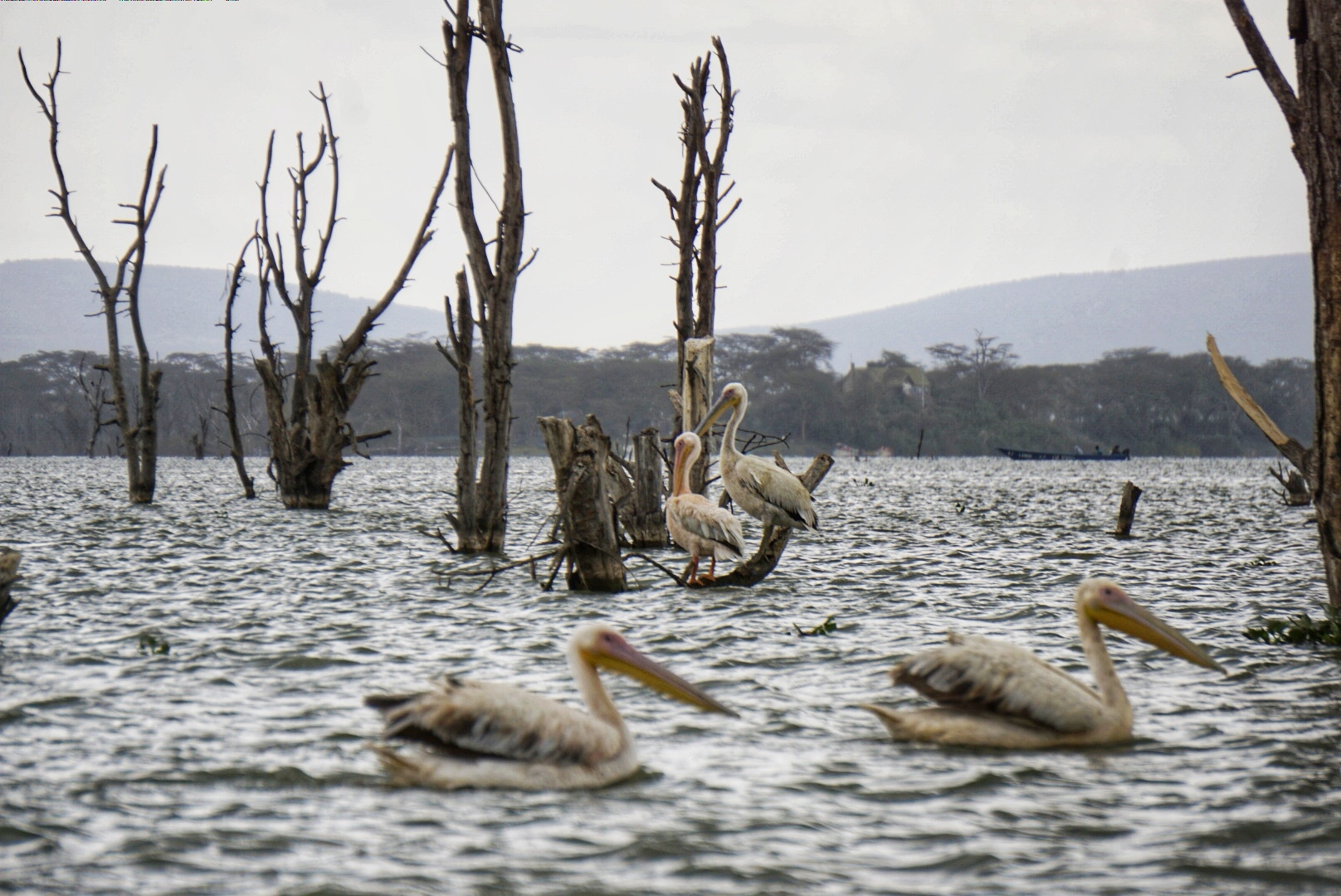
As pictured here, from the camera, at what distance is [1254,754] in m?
5.91

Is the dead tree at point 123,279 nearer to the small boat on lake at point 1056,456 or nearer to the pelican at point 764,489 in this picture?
the pelican at point 764,489

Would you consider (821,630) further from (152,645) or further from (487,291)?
(487,291)

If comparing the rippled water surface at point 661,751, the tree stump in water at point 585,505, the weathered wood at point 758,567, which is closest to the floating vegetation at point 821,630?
the rippled water surface at point 661,751

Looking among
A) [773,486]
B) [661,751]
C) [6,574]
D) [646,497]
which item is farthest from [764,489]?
[661,751]

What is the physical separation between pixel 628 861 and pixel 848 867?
2.50 feet

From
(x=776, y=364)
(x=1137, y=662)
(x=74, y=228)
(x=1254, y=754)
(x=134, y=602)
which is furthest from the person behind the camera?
(x=776, y=364)

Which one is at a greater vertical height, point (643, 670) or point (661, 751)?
point (643, 670)

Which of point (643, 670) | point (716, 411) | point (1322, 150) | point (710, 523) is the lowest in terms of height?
point (643, 670)

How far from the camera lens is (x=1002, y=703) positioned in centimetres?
603

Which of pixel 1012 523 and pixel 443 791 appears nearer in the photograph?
pixel 443 791

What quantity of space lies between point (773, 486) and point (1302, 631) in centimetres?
591

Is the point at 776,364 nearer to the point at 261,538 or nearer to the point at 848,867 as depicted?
the point at 261,538

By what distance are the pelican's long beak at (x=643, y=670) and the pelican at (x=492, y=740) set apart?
0.36 meters

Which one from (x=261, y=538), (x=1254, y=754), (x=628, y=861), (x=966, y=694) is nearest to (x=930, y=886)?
Result: (x=628, y=861)
